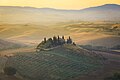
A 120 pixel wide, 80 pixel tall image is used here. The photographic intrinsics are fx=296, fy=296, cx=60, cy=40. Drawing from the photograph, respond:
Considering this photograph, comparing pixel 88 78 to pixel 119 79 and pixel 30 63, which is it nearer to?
pixel 119 79

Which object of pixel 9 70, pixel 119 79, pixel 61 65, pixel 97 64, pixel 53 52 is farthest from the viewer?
pixel 53 52

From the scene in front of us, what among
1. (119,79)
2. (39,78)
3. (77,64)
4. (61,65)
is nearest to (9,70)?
(39,78)

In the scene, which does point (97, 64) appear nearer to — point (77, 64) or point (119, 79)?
point (77, 64)

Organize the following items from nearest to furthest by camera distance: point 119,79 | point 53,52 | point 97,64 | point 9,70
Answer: point 119,79 → point 9,70 → point 97,64 → point 53,52

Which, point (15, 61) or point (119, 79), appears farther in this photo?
point (15, 61)

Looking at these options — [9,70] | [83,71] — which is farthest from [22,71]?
[83,71]

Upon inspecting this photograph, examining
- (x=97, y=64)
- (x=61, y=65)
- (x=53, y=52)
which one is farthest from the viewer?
(x=53, y=52)
